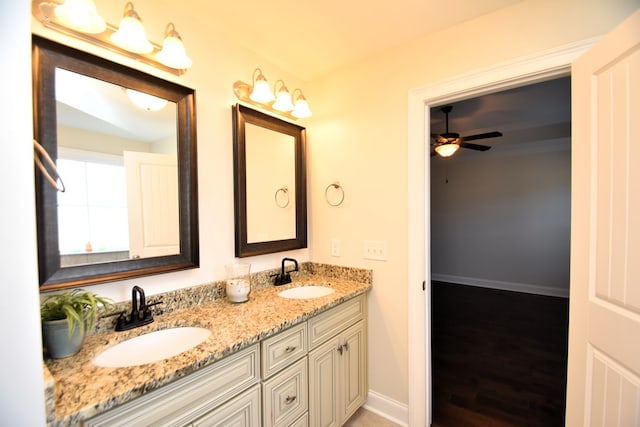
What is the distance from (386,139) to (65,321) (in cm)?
183

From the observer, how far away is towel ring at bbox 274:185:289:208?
1997 millimetres

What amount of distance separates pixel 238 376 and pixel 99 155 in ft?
3.70

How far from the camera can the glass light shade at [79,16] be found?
1.06 meters

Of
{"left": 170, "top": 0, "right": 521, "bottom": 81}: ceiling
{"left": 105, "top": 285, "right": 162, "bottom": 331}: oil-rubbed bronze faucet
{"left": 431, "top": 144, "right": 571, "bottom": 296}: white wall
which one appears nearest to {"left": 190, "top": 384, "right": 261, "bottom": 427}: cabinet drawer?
{"left": 105, "top": 285, "right": 162, "bottom": 331}: oil-rubbed bronze faucet

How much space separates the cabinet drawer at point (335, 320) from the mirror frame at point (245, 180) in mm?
588

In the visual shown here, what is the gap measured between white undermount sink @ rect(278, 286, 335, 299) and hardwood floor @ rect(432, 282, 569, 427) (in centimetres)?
111

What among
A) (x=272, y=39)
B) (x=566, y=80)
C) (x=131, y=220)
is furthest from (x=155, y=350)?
(x=566, y=80)

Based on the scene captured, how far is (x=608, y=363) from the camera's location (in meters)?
1.07

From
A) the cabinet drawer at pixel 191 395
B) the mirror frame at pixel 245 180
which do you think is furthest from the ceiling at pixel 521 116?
the cabinet drawer at pixel 191 395

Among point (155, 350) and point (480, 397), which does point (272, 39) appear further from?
point (480, 397)

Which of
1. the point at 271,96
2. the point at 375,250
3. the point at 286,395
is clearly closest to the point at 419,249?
the point at 375,250

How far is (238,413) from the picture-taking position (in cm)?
112

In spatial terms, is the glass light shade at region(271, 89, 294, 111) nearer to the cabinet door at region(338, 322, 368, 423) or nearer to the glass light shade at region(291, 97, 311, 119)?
the glass light shade at region(291, 97, 311, 119)

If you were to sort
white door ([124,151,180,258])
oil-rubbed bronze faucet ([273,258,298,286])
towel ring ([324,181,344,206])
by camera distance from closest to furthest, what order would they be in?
white door ([124,151,180,258]) < oil-rubbed bronze faucet ([273,258,298,286]) < towel ring ([324,181,344,206])
